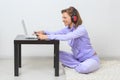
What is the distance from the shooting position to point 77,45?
10.2 feet

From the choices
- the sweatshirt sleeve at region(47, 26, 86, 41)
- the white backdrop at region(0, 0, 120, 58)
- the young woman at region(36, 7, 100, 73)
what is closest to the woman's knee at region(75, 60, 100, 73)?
the young woman at region(36, 7, 100, 73)

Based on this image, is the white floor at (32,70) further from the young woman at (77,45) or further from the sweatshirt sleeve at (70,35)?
the sweatshirt sleeve at (70,35)

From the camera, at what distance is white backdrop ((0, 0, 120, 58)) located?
12.2ft

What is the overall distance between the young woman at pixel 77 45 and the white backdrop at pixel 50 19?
62 centimetres

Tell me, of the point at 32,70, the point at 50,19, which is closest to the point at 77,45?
the point at 32,70

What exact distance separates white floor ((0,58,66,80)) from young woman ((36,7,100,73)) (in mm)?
174

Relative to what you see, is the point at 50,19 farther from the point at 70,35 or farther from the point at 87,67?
the point at 87,67

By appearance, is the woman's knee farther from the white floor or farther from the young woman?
the white floor

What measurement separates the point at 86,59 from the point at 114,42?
34.7 inches

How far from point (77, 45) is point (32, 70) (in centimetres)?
59

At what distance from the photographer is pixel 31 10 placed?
371 centimetres

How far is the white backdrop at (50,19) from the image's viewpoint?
3.71 metres

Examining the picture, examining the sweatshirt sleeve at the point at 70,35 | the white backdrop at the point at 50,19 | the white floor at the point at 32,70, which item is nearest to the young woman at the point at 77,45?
the sweatshirt sleeve at the point at 70,35

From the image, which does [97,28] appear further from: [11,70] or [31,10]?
[11,70]
